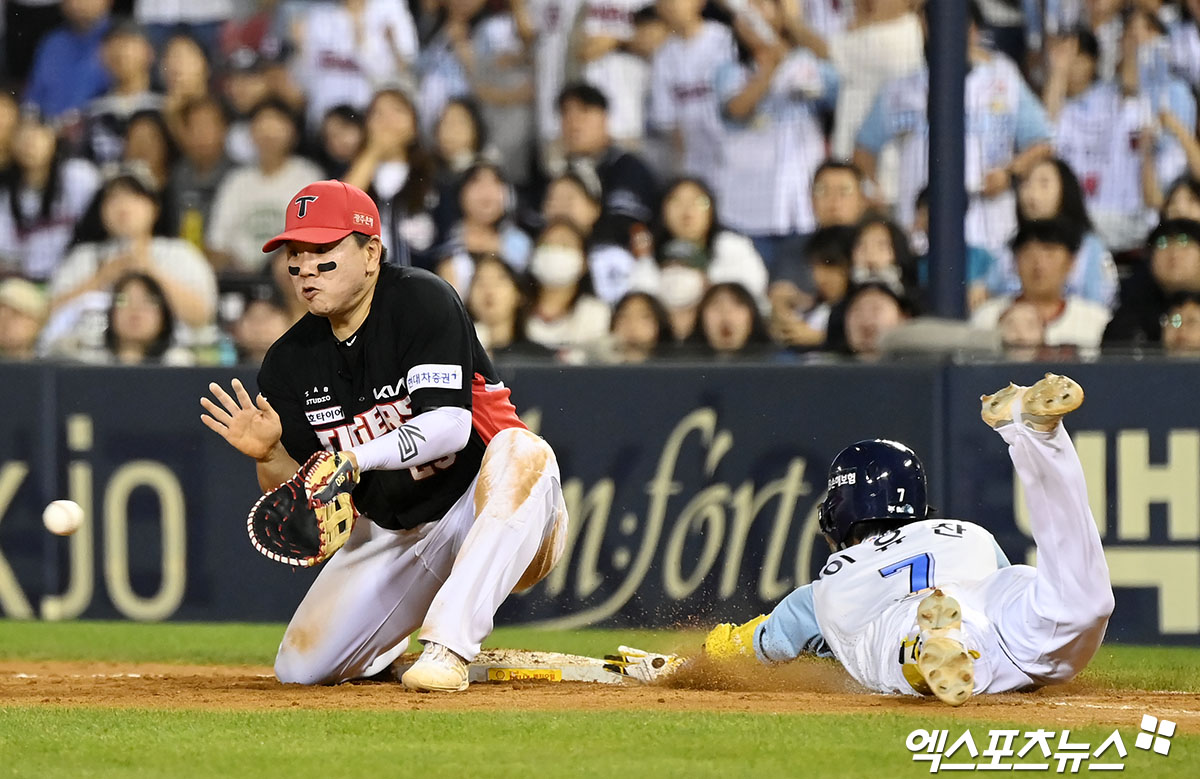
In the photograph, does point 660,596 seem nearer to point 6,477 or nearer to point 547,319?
point 547,319

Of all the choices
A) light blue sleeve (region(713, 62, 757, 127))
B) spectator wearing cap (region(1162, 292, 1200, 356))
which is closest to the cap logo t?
light blue sleeve (region(713, 62, 757, 127))

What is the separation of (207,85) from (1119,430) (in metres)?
5.74

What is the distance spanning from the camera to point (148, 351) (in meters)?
8.95

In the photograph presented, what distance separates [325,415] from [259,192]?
4.02m

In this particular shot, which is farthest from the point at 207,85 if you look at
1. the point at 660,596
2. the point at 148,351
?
the point at 660,596

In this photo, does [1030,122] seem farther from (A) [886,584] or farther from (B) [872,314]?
(A) [886,584]

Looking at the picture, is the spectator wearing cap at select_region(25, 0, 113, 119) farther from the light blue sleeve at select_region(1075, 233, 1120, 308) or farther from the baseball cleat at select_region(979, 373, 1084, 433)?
the baseball cleat at select_region(979, 373, 1084, 433)

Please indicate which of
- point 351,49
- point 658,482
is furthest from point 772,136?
point 351,49

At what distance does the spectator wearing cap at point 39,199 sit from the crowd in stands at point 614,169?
0.06ft

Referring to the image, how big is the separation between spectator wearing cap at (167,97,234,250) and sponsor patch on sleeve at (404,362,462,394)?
409 cm

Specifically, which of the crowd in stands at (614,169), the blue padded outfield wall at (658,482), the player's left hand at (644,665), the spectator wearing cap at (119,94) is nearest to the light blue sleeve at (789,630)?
the player's left hand at (644,665)

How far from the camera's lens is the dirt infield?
5.15 m

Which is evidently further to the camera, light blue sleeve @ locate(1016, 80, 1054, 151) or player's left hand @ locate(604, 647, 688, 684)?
light blue sleeve @ locate(1016, 80, 1054, 151)

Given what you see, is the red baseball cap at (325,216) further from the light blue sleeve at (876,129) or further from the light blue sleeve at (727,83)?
the light blue sleeve at (876,129)
